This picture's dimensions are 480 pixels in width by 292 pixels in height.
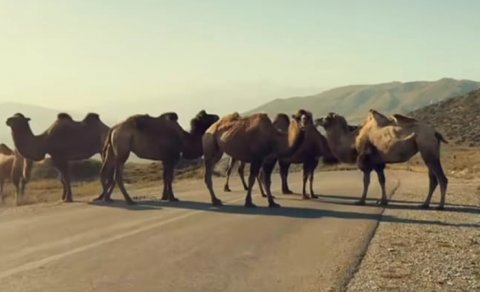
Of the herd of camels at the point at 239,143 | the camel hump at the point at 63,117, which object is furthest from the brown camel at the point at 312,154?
the camel hump at the point at 63,117

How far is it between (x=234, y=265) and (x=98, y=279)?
2067 millimetres

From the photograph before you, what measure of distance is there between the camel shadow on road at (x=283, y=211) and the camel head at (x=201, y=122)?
8.60ft

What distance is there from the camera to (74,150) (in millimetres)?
22312

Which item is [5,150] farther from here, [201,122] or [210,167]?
[210,167]

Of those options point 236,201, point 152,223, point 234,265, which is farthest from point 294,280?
point 236,201

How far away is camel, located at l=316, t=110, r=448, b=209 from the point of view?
1980 centimetres

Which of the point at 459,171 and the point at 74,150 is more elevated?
the point at 74,150

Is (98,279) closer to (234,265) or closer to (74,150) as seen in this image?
(234,265)

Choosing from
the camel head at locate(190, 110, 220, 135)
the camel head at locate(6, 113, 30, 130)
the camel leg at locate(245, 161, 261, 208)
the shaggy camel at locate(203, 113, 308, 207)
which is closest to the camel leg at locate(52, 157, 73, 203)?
the camel head at locate(6, 113, 30, 130)

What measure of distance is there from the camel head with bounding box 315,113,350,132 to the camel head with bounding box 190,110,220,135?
11.0 feet

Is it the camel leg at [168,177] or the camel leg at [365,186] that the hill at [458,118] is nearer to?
the camel leg at [365,186]

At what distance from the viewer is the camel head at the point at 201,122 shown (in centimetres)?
2195

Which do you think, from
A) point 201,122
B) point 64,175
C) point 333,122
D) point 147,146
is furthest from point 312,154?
point 64,175

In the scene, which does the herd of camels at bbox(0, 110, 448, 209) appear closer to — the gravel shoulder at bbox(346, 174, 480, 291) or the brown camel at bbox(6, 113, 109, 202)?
the brown camel at bbox(6, 113, 109, 202)
